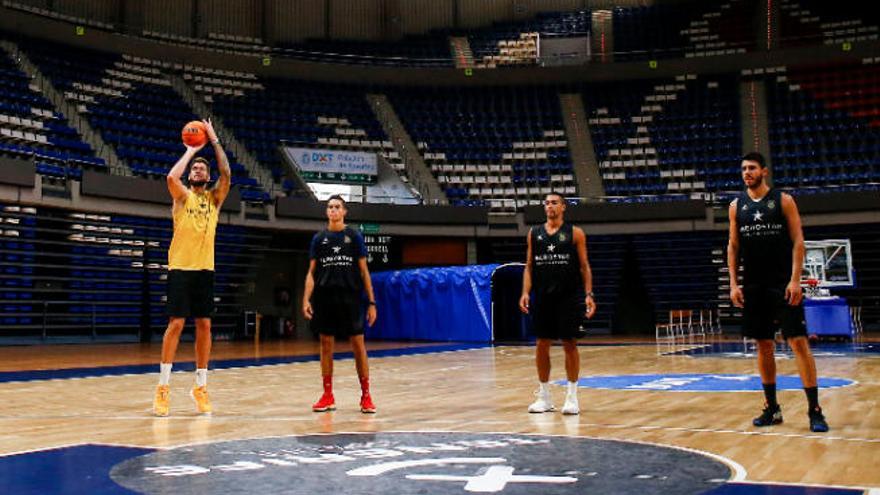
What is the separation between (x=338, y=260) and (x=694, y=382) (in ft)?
13.1

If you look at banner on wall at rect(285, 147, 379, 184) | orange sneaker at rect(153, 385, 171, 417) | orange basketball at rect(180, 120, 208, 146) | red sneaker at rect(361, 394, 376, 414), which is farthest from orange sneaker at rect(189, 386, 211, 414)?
banner on wall at rect(285, 147, 379, 184)

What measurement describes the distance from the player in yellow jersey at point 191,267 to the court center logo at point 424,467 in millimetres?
1721

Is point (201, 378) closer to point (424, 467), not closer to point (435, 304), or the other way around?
point (424, 467)

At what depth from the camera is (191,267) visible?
20.1 feet

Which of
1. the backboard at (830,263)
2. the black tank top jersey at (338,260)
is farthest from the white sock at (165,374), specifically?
the backboard at (830,263)

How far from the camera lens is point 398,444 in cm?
446

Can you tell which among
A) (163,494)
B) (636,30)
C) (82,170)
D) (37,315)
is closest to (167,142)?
(82,170)

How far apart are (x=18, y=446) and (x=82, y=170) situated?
14848mm

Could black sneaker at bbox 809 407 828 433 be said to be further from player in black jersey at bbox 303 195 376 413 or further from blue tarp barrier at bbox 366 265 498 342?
blue tarp barrier at bbox 366 265 498 342

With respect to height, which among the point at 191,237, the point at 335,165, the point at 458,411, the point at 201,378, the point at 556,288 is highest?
the point at 335,165

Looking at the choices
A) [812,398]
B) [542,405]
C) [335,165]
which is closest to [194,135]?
[542,405]

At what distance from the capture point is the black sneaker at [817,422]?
15.8 ft

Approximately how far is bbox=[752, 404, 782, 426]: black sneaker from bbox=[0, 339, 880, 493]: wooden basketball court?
6 centimetres

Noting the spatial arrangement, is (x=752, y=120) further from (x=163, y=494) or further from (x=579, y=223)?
(x=163, y=494)
